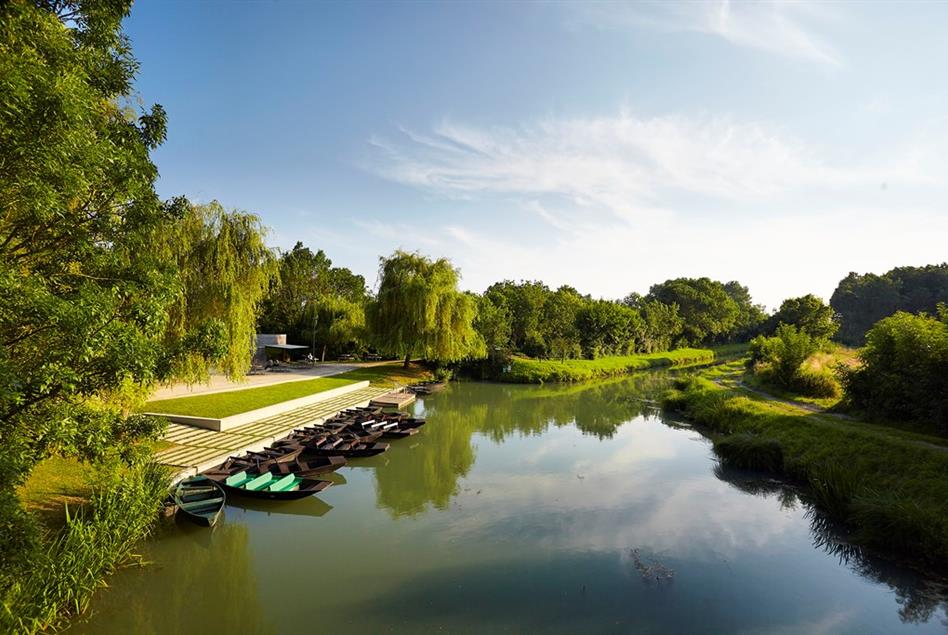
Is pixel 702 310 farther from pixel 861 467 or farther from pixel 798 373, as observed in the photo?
pixel 861 467

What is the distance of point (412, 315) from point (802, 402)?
953 inches

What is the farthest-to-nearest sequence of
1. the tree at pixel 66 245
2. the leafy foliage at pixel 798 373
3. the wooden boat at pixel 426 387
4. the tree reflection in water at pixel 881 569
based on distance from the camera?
1. the wooden boat at pixel 426 387
2. the leafy foliage at pixel 798 373
3. the tree reflection in water at pixel 881 569
4. the tree at pixel 66 245

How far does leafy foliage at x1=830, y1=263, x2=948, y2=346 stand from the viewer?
67.3 meters

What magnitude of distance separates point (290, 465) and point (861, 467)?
1605cm

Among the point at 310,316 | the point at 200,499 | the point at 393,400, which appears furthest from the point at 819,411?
the point at 310,316

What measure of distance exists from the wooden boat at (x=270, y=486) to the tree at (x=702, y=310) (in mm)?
78471

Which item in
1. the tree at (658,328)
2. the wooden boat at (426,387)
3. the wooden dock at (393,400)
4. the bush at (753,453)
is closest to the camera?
the bush at (753,453)

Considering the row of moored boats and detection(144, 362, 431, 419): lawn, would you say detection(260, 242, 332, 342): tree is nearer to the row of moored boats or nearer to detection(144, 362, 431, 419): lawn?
detection(144, 362, 431, 419): lawn

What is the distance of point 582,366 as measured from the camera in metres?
48.1

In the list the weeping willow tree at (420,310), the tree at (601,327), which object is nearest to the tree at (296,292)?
the weeping willow tree at (420,310)

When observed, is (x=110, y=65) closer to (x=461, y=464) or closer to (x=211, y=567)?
(x=211, y=567)

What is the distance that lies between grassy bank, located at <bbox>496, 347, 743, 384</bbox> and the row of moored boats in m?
22.7

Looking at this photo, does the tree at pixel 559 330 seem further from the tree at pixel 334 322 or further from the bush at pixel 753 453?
the bush at pixel 753 453

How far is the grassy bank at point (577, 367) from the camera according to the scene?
42.5 m
